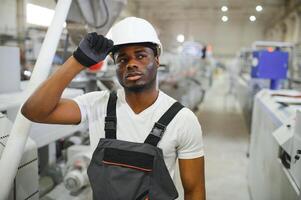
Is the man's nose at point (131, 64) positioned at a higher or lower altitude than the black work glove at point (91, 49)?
lower

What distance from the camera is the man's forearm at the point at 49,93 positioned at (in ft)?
3.02

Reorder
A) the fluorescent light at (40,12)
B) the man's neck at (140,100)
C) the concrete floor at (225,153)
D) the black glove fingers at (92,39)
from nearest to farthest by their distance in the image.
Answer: the black glove fingers at (92,39) < the man's neck at (140,100) < the fluorescent light at (40,12) < the concrete floor at (225,153)

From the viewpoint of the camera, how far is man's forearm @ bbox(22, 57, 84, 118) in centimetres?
92

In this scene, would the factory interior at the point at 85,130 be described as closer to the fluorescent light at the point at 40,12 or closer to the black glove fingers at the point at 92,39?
the fluorescent light at the point at 40,12

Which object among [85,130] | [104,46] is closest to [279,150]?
[104,46]

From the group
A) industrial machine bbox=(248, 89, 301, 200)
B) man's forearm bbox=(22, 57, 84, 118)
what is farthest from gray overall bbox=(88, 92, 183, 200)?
industrial machine bbox=(248, 89, 301, 200)

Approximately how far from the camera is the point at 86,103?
1.08 meters

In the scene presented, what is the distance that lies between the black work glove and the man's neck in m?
0.20

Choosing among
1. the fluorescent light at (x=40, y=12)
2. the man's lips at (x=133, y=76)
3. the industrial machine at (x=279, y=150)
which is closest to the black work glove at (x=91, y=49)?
the man's lips at (x=133, y=76)

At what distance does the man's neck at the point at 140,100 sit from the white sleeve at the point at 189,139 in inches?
5.5

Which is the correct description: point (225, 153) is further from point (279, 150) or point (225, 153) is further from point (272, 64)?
point (279, 150)

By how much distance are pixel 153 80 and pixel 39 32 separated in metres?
5.46

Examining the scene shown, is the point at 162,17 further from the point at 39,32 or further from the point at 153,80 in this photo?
the point at 153,80

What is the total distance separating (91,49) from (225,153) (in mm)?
3605
